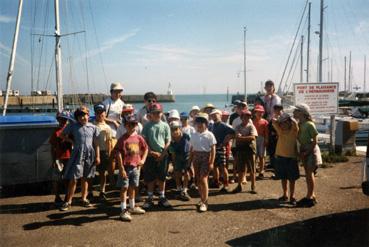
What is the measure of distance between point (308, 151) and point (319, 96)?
461 cm

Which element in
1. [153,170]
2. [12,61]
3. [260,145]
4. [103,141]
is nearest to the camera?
[153,170]

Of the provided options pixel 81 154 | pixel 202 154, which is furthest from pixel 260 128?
pixel 81 154

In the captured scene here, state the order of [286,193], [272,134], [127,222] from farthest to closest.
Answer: [272,134]
[286,193]
[127,222]

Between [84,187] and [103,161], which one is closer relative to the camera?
[84,187]

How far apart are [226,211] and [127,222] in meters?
1.55

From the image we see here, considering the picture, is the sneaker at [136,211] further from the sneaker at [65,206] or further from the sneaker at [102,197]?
the sneaker at [65,206]

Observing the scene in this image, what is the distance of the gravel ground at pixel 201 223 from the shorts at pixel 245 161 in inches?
19.2

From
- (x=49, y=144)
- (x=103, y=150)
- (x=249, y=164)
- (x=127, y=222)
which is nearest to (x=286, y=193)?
(x=249, y=164)

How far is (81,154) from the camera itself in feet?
18.6

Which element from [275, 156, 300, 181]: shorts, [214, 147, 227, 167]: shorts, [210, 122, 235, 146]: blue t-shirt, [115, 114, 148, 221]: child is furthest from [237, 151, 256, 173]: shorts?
[115, 114, 148, 221]: child

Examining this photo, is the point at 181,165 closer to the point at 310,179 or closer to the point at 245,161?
the point at 245,161

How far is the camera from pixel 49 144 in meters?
6.55

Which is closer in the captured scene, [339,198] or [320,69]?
[339,198]

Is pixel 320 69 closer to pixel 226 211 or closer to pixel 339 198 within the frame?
pixel 339 198
